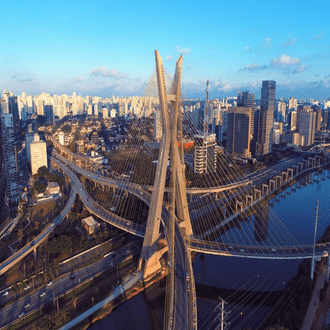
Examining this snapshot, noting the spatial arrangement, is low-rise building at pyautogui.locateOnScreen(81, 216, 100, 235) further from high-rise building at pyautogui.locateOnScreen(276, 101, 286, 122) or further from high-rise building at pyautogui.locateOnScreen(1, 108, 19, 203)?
high-rise building at pyautogui.locateOnScreen(276, 101, 286, 122)

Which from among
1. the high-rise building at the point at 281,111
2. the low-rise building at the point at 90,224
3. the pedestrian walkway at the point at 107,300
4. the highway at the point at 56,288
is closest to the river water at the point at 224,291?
the pedestrian walkway at the point at 107,300

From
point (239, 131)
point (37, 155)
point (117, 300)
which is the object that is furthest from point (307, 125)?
point (117, 300)

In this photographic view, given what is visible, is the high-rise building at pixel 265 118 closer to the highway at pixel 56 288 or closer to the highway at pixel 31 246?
the highway at pixel 31 246

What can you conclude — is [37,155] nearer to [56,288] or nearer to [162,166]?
[56,288]

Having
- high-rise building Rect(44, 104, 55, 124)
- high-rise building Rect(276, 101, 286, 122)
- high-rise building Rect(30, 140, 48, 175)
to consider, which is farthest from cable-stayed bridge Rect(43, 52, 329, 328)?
high-rise building Rect(276, 101, 286, 122)

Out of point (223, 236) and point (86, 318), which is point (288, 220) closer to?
point (223, 236)
